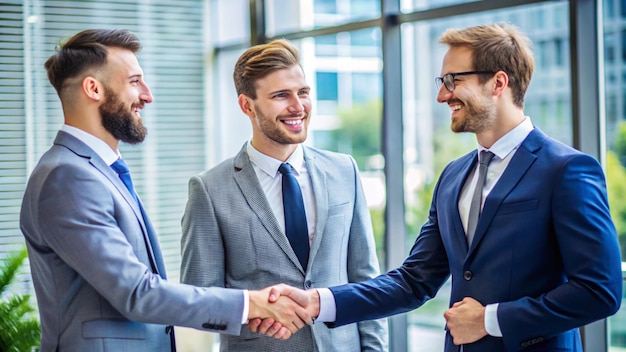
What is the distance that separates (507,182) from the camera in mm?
2350

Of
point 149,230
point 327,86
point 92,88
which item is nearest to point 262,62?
point 92,88

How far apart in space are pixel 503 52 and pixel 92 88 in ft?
4.34

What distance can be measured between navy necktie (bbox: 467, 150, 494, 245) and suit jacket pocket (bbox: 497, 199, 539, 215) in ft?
0.36

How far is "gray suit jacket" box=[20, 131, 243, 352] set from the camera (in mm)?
2262

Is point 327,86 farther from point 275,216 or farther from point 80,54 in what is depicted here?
point 80,54

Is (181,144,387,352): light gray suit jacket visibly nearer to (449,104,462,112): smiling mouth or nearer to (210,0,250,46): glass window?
(449,104,462,112): smiling mouth

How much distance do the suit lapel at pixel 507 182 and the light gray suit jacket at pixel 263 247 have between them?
23.2 inches

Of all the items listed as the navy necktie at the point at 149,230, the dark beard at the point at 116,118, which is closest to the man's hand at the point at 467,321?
the navy necktie at the point at 149,230

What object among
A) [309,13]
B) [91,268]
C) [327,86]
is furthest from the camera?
[327,86]

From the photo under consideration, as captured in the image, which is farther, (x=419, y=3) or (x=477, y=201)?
(x=419, y=3)

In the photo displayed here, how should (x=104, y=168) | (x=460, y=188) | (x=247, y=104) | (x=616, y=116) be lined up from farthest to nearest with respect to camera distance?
1. (x=616, y=116)
2. (x=247, y=104)
3. (x=460, y=188)
4. (x=104, y=168)

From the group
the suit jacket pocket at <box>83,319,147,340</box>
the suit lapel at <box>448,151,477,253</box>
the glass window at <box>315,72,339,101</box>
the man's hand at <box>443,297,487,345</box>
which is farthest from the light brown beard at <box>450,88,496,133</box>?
the glass window at <box>315,72,339,101</box>

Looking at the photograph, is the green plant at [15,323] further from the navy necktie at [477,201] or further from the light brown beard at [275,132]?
the navy necktie at [477,201]

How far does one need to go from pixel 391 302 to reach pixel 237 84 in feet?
3.24
